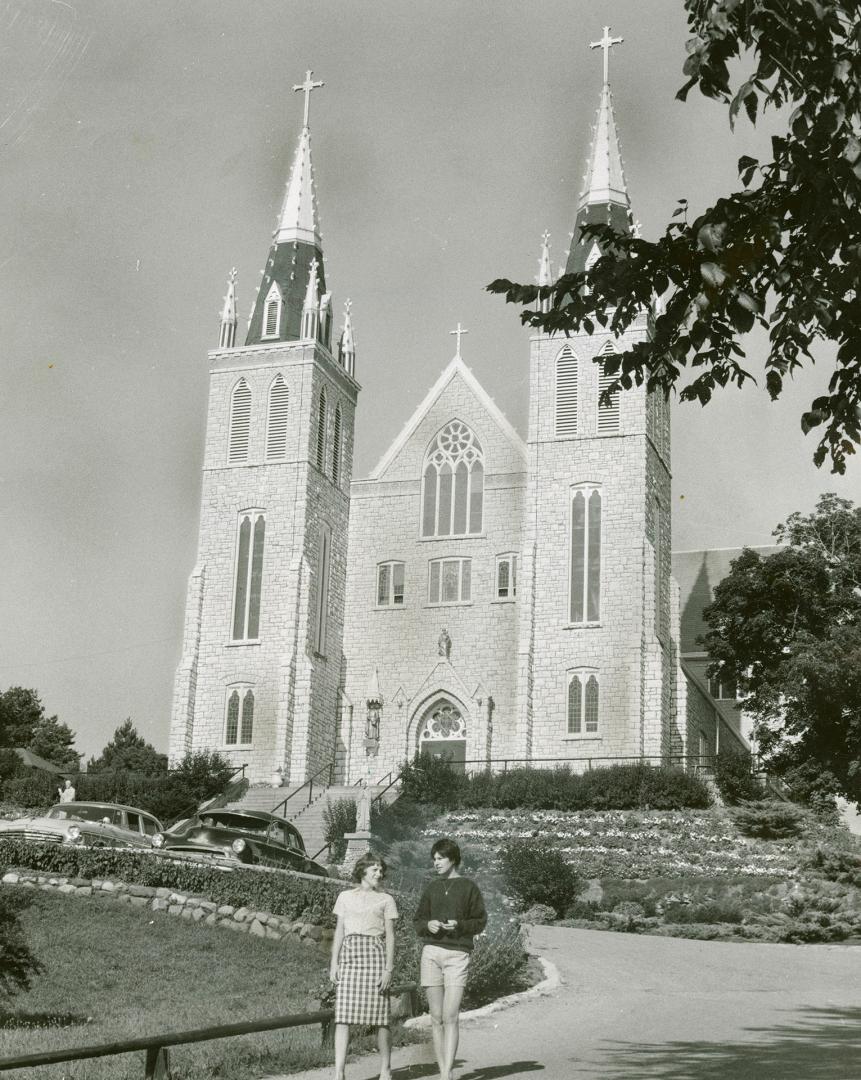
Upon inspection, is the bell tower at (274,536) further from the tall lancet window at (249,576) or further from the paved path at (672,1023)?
the paved path at (672,1023)

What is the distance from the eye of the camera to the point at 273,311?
49781 mm

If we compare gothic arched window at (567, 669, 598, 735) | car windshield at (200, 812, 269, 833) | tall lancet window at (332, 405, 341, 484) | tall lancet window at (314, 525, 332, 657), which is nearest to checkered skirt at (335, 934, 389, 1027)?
car windshield at (200, 812, 269, 833)

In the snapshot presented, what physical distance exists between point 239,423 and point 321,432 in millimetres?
2774

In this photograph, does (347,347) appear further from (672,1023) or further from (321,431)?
(672,1023)

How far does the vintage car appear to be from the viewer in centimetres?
2272

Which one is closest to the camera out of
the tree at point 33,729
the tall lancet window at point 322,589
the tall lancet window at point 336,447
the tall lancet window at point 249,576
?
the tall lancet window at point 249,576

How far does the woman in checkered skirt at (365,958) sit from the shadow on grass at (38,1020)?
3.72 meters

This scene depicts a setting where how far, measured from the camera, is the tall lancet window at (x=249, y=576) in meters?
46.2

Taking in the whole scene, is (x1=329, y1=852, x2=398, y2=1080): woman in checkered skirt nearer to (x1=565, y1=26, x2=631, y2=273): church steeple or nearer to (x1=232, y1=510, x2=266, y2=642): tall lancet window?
(x1=232, y1=510, x2=266, y2=642): tall lancet window

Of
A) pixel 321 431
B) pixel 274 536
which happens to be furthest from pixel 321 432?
pixel 274 536

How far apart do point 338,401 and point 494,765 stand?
46.5 ft

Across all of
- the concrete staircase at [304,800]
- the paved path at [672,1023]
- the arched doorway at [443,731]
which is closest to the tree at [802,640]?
the arched doorway at [443,731]

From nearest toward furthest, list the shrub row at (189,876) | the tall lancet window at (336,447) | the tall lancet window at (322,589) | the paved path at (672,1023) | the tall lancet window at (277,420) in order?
the paved path at (672,1023)
the shrub row at (189,876)
the tall lancet window at (322,589)
the tall lancet window at (277,420)
the tall lancet window at (336,447)

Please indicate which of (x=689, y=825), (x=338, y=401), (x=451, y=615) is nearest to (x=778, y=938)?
(x=689, y=825)
